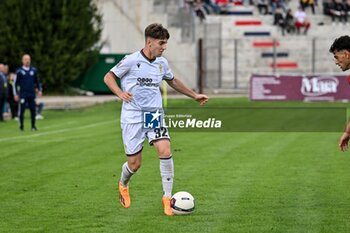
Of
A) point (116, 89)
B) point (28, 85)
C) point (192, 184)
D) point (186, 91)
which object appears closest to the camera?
point (116, 89)

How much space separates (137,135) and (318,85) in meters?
37.2

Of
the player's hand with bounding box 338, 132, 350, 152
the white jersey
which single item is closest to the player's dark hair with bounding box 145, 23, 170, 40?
the white jersey

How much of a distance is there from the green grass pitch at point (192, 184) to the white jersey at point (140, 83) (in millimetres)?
1232

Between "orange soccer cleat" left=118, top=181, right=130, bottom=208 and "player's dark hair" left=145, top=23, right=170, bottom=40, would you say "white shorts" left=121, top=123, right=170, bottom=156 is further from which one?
"player's dark hair" left=145, top=23, right=170, bottom=40

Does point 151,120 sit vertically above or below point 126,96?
below

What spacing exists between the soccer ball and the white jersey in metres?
1.04

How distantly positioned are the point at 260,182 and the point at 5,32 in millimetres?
38738

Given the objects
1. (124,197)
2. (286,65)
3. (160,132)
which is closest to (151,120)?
(160,132)

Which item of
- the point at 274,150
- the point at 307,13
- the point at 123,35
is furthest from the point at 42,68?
Result: the point at 274,150

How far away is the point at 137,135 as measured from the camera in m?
12.5

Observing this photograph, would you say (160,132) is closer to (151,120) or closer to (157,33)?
(151,120)

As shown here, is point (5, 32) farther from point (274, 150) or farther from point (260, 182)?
point (260, 182)

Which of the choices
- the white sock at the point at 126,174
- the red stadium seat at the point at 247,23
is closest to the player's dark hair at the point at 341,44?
the white sock at the point at 126,174

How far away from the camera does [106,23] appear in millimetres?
58531
